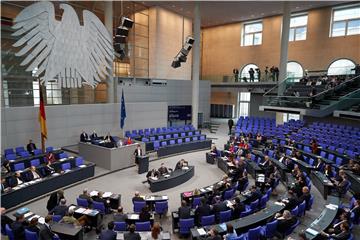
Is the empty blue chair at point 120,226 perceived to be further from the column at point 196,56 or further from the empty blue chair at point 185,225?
the column at point 196,56

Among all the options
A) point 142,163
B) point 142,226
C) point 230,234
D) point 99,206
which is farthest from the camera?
point 142,163

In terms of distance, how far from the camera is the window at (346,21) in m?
24.1

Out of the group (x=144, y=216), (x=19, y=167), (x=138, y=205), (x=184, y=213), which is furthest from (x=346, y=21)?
(x=19, y=167)

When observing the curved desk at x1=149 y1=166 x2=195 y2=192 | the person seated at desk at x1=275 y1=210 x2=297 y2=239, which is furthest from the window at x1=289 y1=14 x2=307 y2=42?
the person seated at desk at x1=275 y1=210 x2=297 y2=239

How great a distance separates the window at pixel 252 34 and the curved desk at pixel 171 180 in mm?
23022

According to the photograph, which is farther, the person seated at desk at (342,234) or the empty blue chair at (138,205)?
the empty blue chair at (138,205)

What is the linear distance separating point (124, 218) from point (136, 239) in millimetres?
1557

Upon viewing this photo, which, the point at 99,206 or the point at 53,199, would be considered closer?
the point at 99,206

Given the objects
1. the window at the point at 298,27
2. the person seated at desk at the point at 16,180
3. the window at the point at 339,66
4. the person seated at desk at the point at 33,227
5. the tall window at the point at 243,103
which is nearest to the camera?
the person seated at desk at the point at 33,227

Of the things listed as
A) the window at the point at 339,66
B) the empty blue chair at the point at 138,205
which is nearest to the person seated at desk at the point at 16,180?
the empty blue chair at the point at 138,205

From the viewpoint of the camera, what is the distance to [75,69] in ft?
55.0

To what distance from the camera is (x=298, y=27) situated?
2773cm

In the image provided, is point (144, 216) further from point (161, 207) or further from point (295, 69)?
point (295, 69)

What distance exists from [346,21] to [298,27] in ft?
14.2
